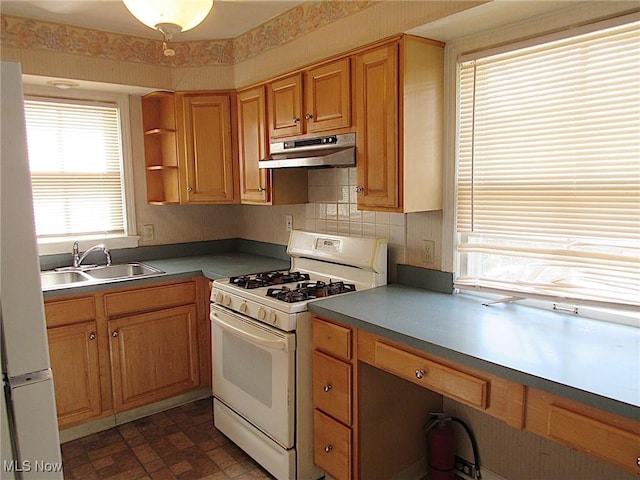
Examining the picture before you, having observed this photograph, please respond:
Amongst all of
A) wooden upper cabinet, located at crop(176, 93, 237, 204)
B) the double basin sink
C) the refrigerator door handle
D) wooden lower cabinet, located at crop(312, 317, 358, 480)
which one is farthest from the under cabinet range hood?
the refrigerator door handle

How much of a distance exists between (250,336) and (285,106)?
4.18 feet

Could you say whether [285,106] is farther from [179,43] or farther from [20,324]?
[20,324]

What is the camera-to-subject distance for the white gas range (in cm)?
215

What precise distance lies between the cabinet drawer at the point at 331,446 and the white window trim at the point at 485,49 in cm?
88

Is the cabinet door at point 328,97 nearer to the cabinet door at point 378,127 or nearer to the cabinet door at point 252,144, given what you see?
the cabinet door at point 378,127

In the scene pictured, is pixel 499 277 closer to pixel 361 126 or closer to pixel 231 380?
pixel 361 126

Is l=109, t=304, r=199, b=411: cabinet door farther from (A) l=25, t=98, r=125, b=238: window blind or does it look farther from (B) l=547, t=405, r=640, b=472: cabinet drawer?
(B) l=547, t=405, r=640, b=472: cabinet drawer

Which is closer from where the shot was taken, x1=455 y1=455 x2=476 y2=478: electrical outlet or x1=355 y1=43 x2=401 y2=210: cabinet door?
x1=355 y1=43 x2=401 y2=210: cabinet door

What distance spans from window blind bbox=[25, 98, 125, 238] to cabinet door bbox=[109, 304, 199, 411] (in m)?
0.81

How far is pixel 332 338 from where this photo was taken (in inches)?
80.7

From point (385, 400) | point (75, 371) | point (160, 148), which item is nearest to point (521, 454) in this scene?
point (385, 400)

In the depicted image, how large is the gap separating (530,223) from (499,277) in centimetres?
29

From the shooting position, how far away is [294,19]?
103 inches

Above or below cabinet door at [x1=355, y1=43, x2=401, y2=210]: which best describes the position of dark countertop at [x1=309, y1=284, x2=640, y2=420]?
below
